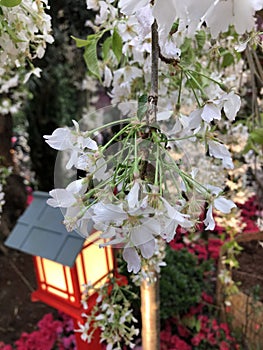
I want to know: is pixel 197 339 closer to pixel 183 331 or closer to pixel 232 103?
pixel 183 331

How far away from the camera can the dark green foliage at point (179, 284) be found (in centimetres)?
157

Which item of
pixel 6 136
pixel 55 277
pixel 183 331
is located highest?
pixel 6 136

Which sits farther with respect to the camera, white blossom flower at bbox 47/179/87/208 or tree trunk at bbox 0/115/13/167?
tree trunk at bbox 0/115/13/167

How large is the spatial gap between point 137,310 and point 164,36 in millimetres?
1083

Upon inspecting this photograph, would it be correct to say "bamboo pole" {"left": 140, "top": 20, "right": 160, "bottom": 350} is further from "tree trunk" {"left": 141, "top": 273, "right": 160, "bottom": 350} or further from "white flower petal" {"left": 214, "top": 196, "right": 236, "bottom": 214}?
"white flower petal" {"left": 214, "top": 196, "right": 236, "bottom": 214}

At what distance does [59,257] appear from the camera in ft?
3.50

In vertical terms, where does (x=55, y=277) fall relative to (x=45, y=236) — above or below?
below

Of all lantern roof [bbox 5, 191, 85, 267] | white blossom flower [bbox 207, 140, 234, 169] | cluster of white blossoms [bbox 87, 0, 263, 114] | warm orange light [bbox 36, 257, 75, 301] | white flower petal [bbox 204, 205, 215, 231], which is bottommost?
warm orange light [bbox 36, 257, 75, 301]

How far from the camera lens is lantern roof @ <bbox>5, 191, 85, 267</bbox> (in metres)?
1.06

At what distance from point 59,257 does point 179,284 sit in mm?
707

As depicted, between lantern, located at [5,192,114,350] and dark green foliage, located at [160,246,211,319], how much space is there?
1.45 ft

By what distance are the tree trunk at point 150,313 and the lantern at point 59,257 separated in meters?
0.25

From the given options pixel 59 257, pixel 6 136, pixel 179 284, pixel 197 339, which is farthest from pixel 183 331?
pixel 6 136

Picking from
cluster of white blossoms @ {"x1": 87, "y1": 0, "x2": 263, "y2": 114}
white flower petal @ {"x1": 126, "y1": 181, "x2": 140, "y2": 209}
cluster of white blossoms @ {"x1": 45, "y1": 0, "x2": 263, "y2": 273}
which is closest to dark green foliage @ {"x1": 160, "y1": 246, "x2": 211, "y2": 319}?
cluster of white blossoms @ {"x1": 87, "y1": 0, "x2": 263, "y2": 114}
